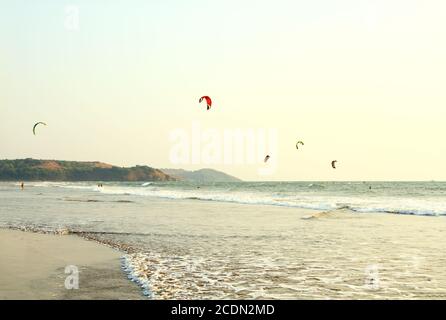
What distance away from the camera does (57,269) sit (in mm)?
10219

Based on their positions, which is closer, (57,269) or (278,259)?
(57,269)

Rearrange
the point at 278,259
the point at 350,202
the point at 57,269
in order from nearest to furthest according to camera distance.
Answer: the point at 57,269, the point at 278,259, the point at 350,202

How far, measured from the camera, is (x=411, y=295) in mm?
8242

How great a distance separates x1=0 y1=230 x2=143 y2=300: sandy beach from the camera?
816 centimetres

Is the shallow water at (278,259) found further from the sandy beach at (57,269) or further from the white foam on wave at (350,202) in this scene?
the white foam on wave at (350,202)

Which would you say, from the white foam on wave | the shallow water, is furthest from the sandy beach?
the white foam on wave

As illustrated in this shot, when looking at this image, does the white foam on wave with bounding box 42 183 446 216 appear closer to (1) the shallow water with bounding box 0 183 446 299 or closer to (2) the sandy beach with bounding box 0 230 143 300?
(1) the shallow water with bounding box 0 183 446 299

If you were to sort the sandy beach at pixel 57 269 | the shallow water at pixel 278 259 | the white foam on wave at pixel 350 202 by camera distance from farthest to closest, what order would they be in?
the white foam on wave at pixel 350 202
the shallow water at pixel 278 259
the sandy beach at pixel 57 269

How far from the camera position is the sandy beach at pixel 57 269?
816 cm

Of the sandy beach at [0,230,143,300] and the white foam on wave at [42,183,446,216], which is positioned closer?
the sandy beach at [0,230,143,300]

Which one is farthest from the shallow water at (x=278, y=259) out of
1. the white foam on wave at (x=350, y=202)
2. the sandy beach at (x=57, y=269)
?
the white foam on wave at (x=350, y=202)

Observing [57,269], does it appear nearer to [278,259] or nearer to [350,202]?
[278,259]

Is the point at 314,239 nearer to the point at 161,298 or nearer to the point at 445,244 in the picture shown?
the point at 445,244

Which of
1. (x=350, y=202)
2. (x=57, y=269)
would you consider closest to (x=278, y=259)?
(x=57, y=269)
